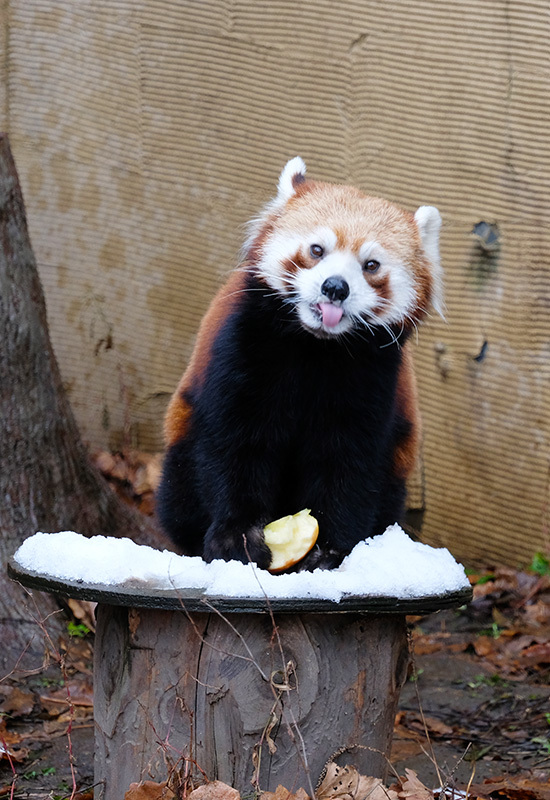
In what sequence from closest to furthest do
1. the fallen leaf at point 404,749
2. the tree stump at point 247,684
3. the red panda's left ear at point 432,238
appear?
the tree stump at point 247,684 < the red panda's left ear at point 432,238 < the fallen leaf at point 404,749

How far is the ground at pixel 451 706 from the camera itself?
9.80 ft

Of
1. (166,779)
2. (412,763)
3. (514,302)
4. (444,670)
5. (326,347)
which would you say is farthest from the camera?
(514,302)

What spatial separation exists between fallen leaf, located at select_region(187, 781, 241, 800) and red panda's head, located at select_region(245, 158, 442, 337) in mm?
1199

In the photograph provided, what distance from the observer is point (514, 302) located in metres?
4.77

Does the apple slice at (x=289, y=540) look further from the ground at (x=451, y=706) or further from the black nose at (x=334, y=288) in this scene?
the black nose at (x=334, y=288)

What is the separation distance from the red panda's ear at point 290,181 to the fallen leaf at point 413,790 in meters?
1.73

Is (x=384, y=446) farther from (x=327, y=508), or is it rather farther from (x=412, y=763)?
(x=412, y=763)

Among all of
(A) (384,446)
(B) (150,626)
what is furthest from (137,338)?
(B) (150,626)

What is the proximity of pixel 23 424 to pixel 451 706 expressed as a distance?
Result: 2.07 metres

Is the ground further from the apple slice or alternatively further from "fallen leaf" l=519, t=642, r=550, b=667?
the apple slice

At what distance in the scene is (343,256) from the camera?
2594 millimetres

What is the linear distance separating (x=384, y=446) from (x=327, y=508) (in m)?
0.28

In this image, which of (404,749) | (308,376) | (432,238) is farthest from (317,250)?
(404,749)

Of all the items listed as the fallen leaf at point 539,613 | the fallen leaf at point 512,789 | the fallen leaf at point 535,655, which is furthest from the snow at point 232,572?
the fallen leaf at point 539,613
